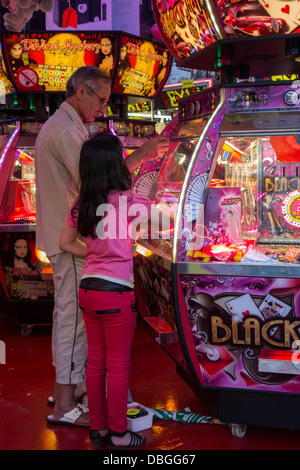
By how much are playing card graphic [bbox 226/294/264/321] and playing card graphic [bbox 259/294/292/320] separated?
1.0 inches

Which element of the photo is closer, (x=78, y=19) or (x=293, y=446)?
(x=293, y=446)

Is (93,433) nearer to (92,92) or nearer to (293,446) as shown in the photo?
(293,446)

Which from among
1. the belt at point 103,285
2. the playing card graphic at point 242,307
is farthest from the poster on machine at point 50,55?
the playing card graphic at point 242,307

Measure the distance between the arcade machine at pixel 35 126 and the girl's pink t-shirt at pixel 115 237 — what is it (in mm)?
1236

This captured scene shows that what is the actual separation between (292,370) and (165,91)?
9.79 metres

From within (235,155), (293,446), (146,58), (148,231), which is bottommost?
(293,446)

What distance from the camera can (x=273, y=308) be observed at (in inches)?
95.0

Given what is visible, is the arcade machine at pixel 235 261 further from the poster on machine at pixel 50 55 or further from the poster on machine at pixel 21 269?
the poster on machine at pixel 50 55

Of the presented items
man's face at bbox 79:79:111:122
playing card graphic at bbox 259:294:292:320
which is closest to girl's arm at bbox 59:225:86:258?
man's face at bbox 79:79:111:122

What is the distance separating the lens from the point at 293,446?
8.50ft

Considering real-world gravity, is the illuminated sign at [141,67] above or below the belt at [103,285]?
above

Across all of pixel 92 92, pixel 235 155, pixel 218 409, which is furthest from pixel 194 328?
pixel 92 92

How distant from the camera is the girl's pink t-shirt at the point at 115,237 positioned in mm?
2443

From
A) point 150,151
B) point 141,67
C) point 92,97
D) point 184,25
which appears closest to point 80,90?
point 92,97
